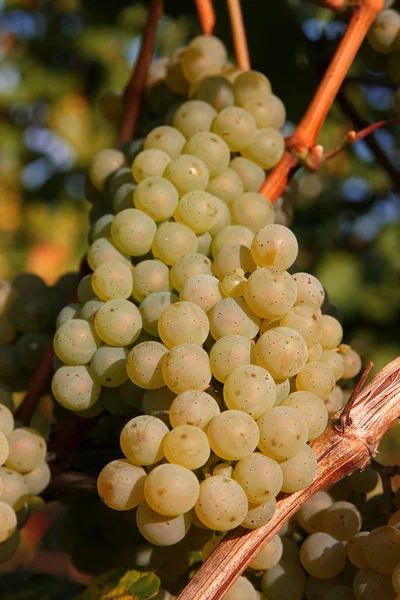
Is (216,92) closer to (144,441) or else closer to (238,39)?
(238,39)

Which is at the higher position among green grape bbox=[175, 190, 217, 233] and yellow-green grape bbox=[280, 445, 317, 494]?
green grape bbox=[175, 190, 217, 233]

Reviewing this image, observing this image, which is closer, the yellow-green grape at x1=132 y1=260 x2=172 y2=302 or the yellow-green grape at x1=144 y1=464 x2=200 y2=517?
the yellow-green grape at x1=144 y1=464 x2=200 y2=517

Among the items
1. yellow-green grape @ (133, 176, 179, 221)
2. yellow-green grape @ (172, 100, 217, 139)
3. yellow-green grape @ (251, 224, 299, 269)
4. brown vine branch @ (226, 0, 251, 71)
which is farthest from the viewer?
brown vine branch @ (226, 0, 251, 71)

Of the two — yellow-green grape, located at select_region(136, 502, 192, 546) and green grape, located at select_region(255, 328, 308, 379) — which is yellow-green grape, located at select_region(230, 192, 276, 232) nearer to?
green grape, located at select_region(255, 328, 308, 379)

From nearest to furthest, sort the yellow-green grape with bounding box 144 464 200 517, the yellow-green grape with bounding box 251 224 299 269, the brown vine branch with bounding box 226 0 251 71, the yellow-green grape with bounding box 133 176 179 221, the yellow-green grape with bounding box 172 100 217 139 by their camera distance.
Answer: the yellow-green grape with bounding box 144 464 200 517 < the yellow-green grape with bounding box 251 224 299 269 < the yellow-green grape with bounding box 133 176 179 221 < the yellow-green grape with bounding box 172 100 217 139 < the brown vine branch with bounding box 226 0 251 71

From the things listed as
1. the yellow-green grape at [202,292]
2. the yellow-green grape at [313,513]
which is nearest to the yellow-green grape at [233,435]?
the yellow-green grape at [202,292]

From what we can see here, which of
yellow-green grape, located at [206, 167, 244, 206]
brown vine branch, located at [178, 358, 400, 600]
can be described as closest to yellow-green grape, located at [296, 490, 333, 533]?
brown vine branch, located at [178, 358, 400, 600]

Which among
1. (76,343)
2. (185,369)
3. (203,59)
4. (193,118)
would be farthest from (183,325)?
(203,59)
